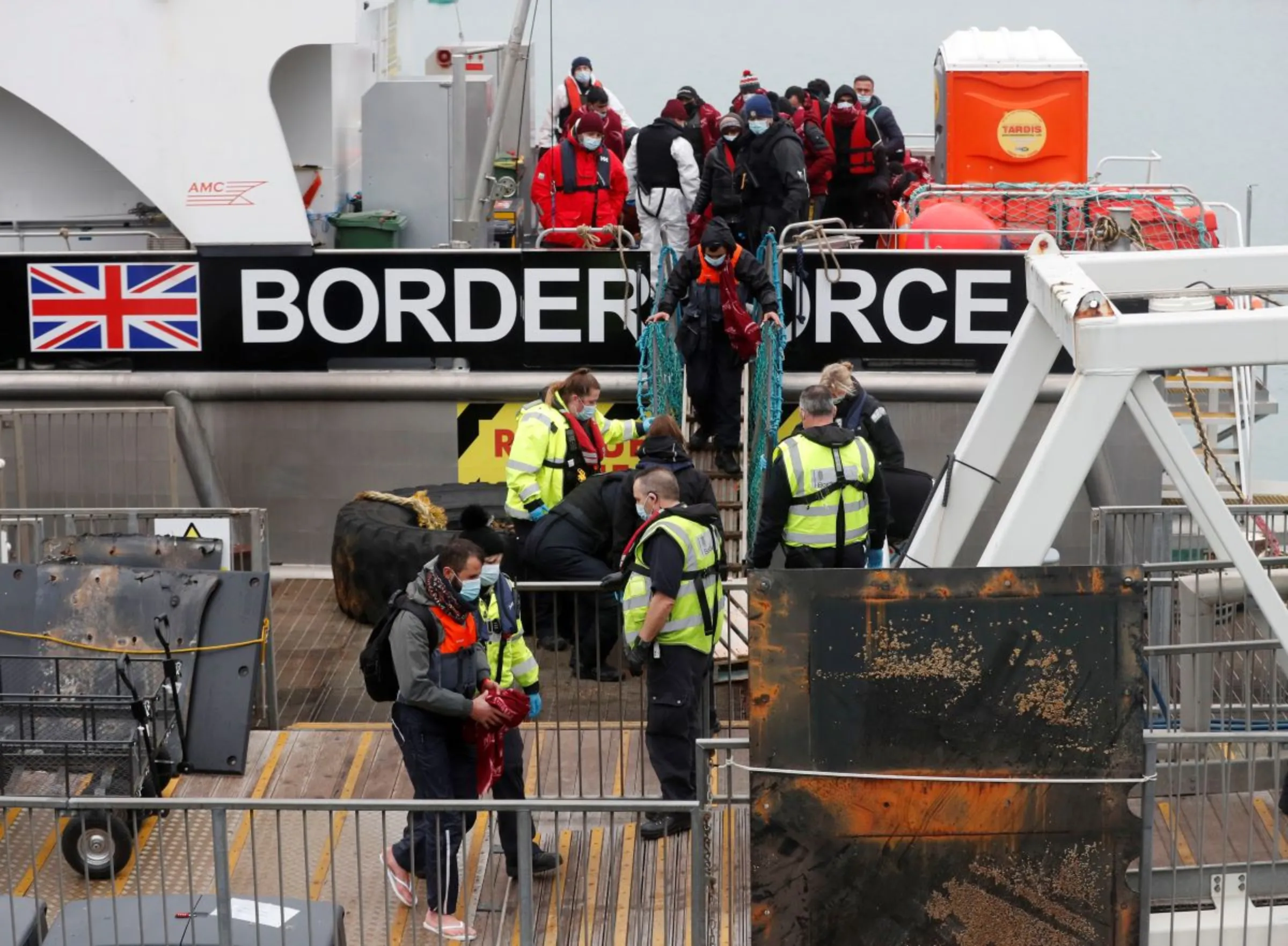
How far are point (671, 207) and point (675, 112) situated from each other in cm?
98

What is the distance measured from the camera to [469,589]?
6133mm

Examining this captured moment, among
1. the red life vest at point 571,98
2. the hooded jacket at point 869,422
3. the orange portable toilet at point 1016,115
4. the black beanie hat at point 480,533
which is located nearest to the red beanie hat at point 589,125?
the red life vest at point 571,98

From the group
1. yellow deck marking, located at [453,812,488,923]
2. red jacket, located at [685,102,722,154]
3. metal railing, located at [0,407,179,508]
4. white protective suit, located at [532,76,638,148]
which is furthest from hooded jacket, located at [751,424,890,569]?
white protective suit, located at [532,76,638,148]

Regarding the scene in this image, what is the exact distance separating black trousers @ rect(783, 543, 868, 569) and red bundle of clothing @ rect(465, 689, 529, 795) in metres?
1.59

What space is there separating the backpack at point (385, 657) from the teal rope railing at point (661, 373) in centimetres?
415

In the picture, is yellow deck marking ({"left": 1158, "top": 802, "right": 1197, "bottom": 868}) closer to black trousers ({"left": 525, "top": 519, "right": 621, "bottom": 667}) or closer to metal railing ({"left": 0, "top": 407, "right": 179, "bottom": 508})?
black trousers ({"left": 525, "top": 519, "right": 621, "bottom": 667})

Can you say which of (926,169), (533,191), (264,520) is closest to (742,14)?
(926,169)

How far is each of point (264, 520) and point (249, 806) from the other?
10.6 feet

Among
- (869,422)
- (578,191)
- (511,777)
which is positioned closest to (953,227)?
(578,191)

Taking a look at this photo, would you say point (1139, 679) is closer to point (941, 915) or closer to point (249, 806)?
point (941, 915)

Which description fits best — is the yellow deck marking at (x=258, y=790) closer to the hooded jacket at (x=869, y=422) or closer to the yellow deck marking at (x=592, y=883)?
the yellow deck marking at (x=592, y=883)

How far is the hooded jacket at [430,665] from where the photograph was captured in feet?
19.6

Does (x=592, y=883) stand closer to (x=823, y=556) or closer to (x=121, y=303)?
(x=823, y=556)

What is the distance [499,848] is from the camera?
685 centimetres
